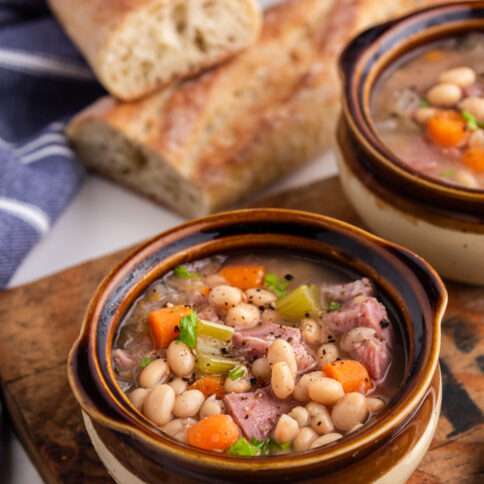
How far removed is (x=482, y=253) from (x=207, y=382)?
926 mm

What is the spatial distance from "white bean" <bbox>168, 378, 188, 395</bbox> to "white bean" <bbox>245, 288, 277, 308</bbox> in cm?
29

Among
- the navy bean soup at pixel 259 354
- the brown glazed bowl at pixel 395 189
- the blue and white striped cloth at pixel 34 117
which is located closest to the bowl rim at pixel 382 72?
the brown glazed bowl at pixel 395 189

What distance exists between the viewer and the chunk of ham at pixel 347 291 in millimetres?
2207

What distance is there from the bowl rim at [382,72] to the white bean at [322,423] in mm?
809

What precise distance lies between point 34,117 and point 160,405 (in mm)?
1871

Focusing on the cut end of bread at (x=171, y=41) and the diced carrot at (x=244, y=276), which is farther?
the cut end of bread at (x=171, y=41)

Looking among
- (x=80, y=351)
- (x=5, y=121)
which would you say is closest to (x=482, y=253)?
(x=80, y=351)

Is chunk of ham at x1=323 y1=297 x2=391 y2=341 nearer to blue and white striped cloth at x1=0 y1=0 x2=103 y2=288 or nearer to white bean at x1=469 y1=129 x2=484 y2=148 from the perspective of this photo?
white bean at x1=469 y1=129 x2=484 y2=148

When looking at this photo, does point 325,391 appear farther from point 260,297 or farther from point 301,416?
point 260,297

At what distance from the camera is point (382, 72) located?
2.93 meters

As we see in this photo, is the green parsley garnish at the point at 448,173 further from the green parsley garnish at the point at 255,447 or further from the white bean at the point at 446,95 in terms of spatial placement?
the green parsley garnish at the point at 255,447

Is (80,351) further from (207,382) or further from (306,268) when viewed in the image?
(306,268)

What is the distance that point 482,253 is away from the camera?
2.55 meters

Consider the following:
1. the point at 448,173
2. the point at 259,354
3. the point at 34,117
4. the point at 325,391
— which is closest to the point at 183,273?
the point at 259,354
